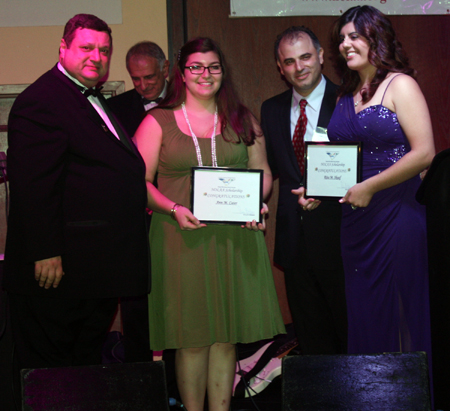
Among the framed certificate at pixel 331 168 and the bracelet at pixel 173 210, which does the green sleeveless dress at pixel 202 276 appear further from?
the framed certificate at pixel 331 168

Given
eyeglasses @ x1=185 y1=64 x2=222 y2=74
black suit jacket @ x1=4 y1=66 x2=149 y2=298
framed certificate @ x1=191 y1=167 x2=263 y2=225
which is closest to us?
black suit jacket @ x1=4 y1=66 x2=149 y2=298

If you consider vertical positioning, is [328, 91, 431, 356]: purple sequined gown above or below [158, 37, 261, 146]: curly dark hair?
below

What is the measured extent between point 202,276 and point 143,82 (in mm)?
1442

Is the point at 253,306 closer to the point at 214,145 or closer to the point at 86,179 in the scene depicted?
the point at 214,145

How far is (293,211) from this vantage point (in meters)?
2.59

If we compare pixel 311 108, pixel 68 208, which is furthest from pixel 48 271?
pixel 311 108

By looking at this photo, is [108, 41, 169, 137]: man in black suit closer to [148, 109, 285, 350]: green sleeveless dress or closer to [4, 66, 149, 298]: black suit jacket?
[148, 109, 285, 350]: green sleeveless dress

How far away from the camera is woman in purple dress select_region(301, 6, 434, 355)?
2.13 metres

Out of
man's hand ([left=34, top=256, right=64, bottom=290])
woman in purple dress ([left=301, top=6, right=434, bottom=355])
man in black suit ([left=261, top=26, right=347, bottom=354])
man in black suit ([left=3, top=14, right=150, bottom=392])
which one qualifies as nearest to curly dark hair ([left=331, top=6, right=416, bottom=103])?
woman in purple dress ([left=301, top=6, right=434, bottom=355])

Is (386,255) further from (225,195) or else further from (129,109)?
(129,109)

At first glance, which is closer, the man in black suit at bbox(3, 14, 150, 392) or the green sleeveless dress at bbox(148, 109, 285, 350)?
the man in black suit at bbox(3, 14, 150, 392)

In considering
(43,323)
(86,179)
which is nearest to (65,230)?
(86,179)

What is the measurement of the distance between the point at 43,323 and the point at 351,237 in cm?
139

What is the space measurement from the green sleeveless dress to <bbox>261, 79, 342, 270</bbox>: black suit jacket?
339 mm
